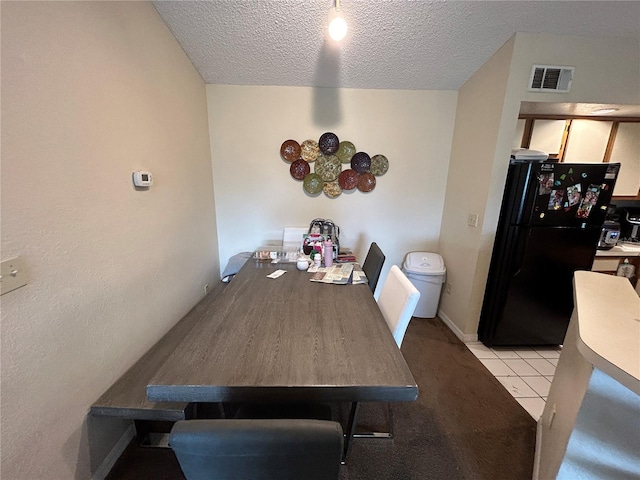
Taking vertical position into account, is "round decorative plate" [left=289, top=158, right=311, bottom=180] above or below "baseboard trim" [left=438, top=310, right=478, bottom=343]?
above

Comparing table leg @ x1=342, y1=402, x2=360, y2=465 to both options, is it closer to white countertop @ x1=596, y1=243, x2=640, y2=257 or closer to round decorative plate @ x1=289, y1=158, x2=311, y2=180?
round decorative plate @ x1=289, y1=158, x2=311, y2=180

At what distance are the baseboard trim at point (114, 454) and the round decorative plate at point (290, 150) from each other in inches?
94.6

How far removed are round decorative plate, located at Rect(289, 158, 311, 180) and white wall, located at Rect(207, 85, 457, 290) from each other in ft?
0.25

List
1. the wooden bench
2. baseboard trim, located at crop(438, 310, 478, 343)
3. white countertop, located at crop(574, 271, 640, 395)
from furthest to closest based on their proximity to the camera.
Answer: baseboard trim, located at crop(438, 310, 478, 343) < the wooden bench < white countertop, located at crop(574, 271, 640, 395)

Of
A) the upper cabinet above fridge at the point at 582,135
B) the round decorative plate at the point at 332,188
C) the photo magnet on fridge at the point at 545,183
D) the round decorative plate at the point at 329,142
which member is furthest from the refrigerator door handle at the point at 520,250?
the round decorative plate at the point at 329,142

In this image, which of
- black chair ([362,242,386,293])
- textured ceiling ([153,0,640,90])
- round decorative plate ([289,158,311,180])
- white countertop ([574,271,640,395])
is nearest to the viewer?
white countertop ([574,271,640,395])

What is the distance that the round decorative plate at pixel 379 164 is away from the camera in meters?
2.71

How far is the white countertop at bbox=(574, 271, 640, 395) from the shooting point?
0.66 m

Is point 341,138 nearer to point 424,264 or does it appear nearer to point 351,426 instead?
point 424,264

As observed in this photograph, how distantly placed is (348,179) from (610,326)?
2192 millimetres

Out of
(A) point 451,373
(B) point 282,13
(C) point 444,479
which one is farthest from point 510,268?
(B) point 282,13

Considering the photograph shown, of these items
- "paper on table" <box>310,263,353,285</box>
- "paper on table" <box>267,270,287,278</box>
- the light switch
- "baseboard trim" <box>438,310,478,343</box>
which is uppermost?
the light switch

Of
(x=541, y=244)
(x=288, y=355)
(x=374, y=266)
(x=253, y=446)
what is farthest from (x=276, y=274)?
(x=541, y=244)

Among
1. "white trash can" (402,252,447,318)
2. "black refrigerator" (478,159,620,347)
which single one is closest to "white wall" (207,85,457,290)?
"white trash can" (402,252,447,318)
